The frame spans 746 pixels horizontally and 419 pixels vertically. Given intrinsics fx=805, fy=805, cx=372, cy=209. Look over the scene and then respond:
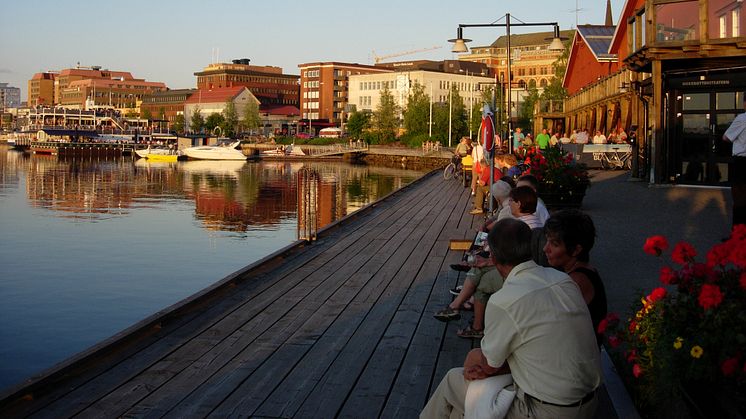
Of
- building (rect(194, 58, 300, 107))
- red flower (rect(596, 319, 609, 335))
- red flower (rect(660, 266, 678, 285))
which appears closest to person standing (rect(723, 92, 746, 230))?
red flower (rect(596, 319, 609, 335))

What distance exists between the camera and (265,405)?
18.0ft

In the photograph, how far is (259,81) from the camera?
598 ft

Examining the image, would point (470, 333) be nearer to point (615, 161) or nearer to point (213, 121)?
point (615, 161)

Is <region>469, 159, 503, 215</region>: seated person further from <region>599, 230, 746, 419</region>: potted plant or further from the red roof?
the red roof

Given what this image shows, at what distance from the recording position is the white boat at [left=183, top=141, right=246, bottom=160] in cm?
10075

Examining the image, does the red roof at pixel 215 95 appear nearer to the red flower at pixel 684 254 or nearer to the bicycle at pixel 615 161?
the bicycle at pixel 615 161

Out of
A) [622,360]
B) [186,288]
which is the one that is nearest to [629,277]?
[622,360]

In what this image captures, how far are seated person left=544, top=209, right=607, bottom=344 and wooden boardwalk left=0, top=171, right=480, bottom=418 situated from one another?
4.41 feet

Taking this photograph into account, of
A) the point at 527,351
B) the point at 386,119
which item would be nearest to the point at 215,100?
→ the point at 386,119

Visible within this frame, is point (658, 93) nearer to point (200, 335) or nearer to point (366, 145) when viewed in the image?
point (200, 335)

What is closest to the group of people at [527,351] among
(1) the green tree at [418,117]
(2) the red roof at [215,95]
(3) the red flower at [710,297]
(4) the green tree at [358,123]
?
(3) the red flower at [710,297]

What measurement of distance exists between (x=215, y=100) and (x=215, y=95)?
243 cm

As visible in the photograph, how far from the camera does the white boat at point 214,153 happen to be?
100750 mm

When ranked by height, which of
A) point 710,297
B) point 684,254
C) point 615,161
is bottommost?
point 710,297
